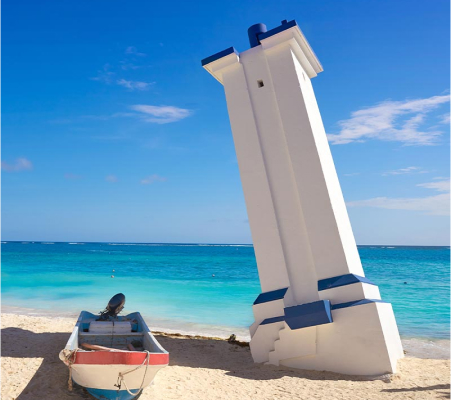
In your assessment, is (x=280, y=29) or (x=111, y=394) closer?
(x=111, y=394)

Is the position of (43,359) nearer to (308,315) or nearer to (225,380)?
(225,380)

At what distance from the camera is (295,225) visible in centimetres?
872

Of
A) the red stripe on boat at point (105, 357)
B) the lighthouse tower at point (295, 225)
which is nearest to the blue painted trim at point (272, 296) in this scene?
the lighthouse tower at point (295, 225)

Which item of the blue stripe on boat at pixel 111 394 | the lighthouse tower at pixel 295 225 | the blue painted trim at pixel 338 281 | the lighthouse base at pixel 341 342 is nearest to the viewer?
the blue stripe on boat at pixel 111 394

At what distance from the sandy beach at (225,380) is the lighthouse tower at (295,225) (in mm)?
421

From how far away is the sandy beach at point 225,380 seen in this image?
652cm

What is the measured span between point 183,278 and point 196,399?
86.4ft

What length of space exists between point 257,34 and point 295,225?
223 inches

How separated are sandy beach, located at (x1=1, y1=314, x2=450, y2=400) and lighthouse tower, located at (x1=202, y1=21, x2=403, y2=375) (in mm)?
421

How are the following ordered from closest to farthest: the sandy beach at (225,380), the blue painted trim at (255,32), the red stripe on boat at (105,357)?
the red stripe on boat at (105,357) < the sandy beach at (225,380) < the blue painted trim at (255,32)

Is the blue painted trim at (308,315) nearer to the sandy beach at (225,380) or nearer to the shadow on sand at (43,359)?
the sandy beach at (225,380)

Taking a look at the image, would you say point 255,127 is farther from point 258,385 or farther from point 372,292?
point 258,385

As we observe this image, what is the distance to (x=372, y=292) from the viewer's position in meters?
8.27

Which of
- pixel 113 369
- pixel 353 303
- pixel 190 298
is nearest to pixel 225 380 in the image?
pixel 113 369
